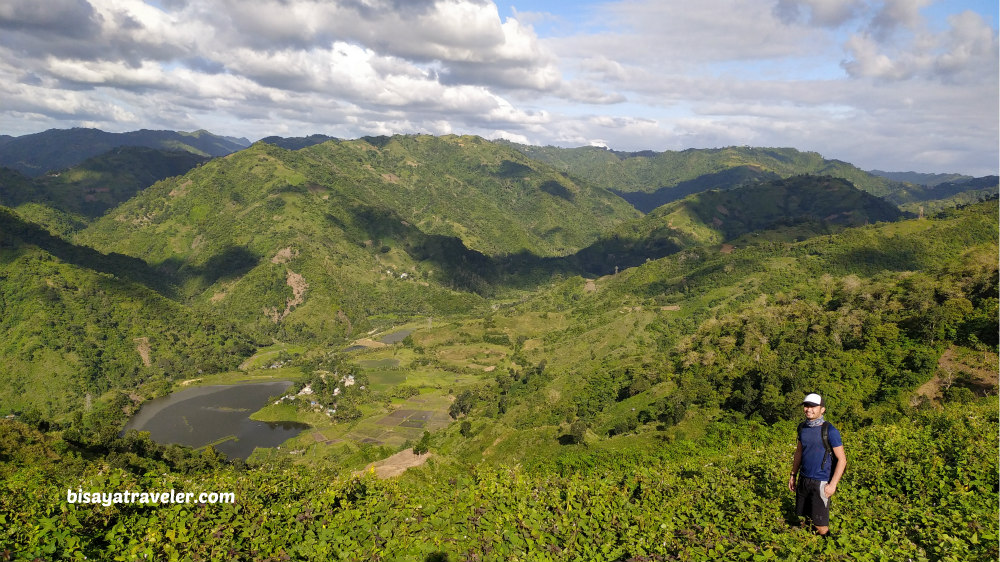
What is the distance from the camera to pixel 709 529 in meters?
14.6

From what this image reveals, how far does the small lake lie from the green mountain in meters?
13.7

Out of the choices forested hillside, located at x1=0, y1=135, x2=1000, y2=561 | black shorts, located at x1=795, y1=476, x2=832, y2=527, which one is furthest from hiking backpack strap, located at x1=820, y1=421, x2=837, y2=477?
forested hillside, located at x1=0, y1=135, x2=1000, y2=561

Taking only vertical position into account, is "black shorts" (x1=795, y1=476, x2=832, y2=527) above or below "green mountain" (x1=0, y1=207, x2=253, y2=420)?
above

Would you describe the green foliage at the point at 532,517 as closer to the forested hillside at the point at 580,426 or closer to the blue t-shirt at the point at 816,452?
the forested hillside at the point at 580,426

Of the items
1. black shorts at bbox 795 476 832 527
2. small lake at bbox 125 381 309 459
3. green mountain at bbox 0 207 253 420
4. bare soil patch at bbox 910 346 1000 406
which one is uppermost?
black shorts at bbox 795 476 832 527

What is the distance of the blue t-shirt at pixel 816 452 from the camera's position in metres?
12.7

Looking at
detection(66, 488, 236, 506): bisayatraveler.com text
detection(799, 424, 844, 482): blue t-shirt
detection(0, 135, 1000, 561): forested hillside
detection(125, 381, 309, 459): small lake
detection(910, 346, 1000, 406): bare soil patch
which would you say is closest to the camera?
detection(799, 424, 844, 482): blue t-shirt

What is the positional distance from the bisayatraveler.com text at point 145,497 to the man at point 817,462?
58.4 feet

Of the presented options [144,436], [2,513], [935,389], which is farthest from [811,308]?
[144,436]

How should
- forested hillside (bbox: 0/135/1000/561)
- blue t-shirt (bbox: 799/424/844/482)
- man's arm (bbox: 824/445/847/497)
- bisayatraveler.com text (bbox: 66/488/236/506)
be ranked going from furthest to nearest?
1. bisayatraveler.com text (bbox: 66/488/236/506)
2. forested hillside (bbox: 0/135/1000/561)
3. blue t-shirt (bbox: 799/424/844/482)
4. man's arm (bbox: 824/445/847/497)

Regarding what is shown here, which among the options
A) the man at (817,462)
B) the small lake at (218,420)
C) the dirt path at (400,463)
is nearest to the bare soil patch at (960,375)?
the man at (817,462)

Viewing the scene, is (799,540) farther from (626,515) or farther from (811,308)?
(811,308)

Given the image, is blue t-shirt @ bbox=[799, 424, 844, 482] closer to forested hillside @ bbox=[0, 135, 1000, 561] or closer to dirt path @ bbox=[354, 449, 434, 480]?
forested hillside @ bbox=[0, 135, 1000, 561]

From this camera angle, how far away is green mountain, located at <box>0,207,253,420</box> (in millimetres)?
151500
